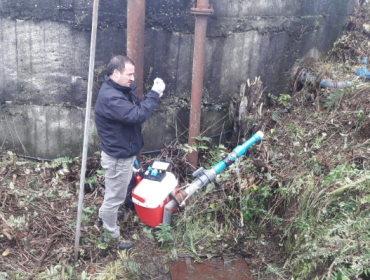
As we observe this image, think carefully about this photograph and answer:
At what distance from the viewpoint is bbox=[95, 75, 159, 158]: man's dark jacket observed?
2.97 metres

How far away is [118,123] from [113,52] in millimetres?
1488

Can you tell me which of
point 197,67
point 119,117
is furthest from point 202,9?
point 119,117

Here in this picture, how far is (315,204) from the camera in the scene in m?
3.12

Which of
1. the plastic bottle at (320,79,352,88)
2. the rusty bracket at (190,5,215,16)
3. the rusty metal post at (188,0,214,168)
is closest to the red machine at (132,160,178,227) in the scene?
the rusty metal post at (188,0,214,168)

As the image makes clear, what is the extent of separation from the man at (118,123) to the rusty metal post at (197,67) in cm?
99

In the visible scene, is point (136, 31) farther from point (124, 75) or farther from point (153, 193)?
point (153, 193)

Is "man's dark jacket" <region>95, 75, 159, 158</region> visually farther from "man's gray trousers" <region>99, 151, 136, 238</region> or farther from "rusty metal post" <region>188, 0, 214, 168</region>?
"rusty metal post" <region>188, 0, 214, 168</region>

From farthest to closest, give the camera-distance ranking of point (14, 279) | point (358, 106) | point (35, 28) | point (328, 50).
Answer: point (328, 50) → point (358, 106) → point (35, 28) → point (14, 279)

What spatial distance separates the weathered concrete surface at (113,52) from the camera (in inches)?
158

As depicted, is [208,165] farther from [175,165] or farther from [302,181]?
[302,181]

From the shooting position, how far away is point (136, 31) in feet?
12.3

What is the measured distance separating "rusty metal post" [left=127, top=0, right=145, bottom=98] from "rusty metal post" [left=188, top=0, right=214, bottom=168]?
64 cm

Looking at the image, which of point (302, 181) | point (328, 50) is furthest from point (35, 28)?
point (328, 50)

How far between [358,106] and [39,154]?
4.54 m
